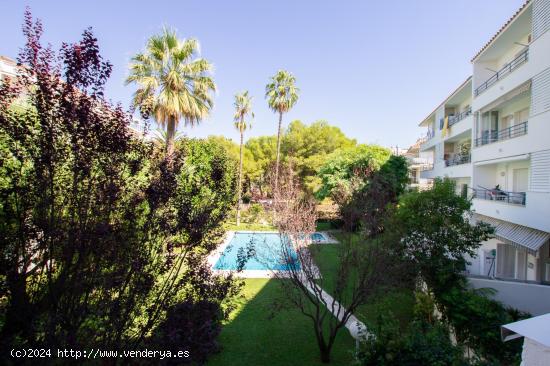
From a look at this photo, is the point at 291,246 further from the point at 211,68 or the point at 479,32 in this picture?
the point at 479,32

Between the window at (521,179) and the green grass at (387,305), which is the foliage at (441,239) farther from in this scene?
the window at (521,179)

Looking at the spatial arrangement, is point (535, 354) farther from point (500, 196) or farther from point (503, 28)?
point (503, 28)

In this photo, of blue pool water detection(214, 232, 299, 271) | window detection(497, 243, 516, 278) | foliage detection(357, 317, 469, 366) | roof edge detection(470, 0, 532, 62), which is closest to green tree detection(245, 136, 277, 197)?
blue pool water detection(214, 232, 299, 271)

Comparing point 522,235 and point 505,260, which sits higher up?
point 522,235

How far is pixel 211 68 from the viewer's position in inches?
758

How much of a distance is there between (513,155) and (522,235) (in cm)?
409

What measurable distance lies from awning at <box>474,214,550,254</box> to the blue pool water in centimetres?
967

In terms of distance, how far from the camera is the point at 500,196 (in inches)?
667

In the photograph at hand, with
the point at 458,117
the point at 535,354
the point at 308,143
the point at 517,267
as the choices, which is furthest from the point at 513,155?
the point at 308,143

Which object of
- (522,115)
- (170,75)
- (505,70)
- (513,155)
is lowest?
(513,155)

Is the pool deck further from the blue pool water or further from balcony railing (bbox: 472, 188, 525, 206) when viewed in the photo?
balcony railing (bbox: 472, 188, 525, 206)

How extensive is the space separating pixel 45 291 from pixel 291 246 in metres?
8.05

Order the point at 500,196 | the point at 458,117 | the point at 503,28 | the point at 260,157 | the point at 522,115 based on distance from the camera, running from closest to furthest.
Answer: the point at 503,28, the point at 500,196, the point at 522,115, the point at 458,117, the point at 260,157

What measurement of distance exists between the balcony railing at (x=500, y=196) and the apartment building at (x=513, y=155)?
4 centimetres
